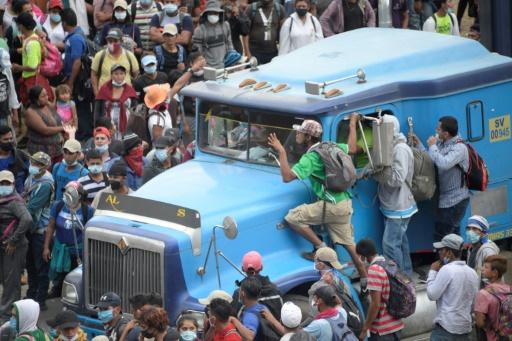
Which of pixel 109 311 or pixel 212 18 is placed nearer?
pixel 109 311

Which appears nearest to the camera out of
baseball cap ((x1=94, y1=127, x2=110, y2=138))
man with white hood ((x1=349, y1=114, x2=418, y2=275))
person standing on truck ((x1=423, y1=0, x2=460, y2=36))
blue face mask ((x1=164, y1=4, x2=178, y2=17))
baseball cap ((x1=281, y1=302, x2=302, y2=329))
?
baseball cap ((x1=281, y1=302, x2=302, y2=329))

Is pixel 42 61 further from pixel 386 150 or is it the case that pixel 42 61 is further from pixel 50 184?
pixel 386 150

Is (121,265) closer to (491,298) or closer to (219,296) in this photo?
(219,296)

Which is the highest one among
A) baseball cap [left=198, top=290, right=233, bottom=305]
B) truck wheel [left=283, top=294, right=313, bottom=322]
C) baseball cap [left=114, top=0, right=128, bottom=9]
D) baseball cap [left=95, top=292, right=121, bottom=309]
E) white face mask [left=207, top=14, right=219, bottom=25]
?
baseball cap [left=114, top=0, right=128, bottom=9]

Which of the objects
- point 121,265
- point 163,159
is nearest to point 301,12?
point 163,159

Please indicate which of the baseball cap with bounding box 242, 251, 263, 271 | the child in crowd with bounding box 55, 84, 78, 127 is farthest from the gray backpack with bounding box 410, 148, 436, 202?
the child in crowd with bounding box 55, 84, 78, 127

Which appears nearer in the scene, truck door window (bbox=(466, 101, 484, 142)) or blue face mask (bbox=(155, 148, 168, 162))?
truck door window (bbox=(466, 101, 484, 142))

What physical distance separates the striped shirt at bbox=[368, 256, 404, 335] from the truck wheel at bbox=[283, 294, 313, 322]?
0.59m

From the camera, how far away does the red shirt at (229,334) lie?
11875 millimetres

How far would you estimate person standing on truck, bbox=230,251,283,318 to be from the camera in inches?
492

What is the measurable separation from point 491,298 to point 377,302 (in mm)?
982

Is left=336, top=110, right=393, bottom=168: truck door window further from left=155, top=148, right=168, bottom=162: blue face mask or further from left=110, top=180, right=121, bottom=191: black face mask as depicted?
left=155, top=148, right=168, bottom=162: blue face mask

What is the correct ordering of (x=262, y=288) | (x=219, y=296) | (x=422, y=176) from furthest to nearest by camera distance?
1. (x=422, y=176)
2. (x=262, y=288)
3. (x=219, y=296)

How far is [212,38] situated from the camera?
67.1 feet
